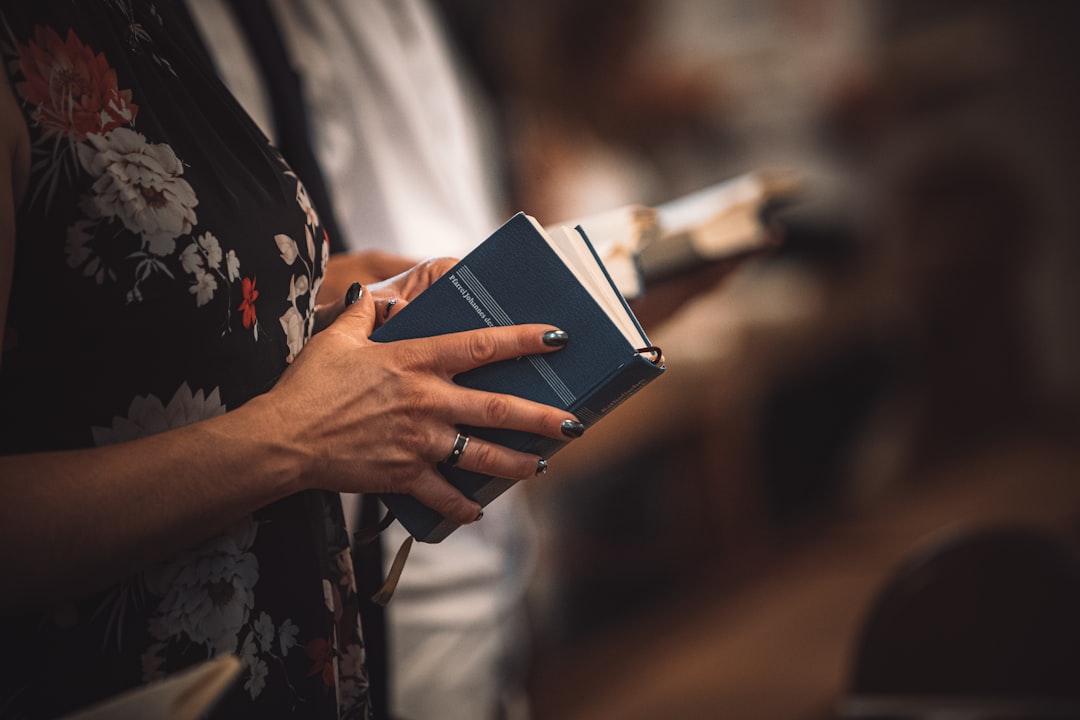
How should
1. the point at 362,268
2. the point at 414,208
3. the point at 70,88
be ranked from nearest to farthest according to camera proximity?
1. the point at 70,88
2. the point at 362,268
3. the point at 414,208

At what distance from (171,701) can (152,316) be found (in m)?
0.22

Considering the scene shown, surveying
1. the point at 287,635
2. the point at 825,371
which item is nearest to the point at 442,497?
the point at 287,635

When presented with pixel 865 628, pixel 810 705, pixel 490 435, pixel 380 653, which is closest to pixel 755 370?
pixel 810 705

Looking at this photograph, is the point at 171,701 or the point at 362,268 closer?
the point at 171,701

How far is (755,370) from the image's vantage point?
94.3 inches

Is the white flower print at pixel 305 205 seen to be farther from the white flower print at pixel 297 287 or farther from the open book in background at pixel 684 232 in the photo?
the open book in background at pixel 684 232

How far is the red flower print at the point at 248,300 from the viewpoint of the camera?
549 mm

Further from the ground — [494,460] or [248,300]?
[248,300]

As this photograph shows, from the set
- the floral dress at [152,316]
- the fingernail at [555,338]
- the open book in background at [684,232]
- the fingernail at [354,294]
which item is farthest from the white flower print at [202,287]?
the open book in background at [684,232]

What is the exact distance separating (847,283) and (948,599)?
80.9 inches

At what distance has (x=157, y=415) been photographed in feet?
1.70

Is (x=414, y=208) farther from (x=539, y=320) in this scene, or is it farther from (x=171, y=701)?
(x=171, y=701)

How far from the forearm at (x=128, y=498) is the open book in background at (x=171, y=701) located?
0.34 ft

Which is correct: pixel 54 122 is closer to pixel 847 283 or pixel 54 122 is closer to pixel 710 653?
pixel 710 653
